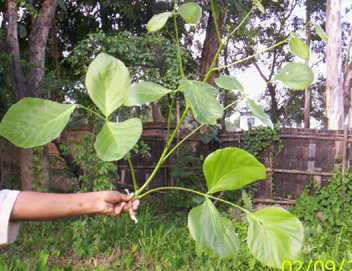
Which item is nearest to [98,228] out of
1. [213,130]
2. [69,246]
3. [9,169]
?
[69,246]

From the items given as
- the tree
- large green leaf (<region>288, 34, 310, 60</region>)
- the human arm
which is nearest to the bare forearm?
the human arm

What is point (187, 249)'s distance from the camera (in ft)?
10.8

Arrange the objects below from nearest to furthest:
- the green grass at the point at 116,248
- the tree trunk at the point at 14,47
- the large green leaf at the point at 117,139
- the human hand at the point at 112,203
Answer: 1. the large green leaf at the point at 117,139
2. the human hand at the point at 112,203
3. the green grass at the point at 116,248
4. the tree trunk at the point at 14,47

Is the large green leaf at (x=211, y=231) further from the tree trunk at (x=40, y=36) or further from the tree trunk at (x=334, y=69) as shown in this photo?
the tree trunk at (x=334, y=69)

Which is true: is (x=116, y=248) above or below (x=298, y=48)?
below

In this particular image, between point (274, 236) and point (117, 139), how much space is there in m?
0.19

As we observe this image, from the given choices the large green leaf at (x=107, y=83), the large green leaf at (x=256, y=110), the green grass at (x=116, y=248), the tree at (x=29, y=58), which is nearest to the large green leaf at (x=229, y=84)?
the large green leaf at (x=256, y=110)

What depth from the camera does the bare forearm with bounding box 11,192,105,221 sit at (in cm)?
56

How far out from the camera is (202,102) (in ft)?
1.31

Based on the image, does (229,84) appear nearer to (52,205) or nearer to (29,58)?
(52,205)

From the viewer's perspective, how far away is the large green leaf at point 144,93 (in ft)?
1.45

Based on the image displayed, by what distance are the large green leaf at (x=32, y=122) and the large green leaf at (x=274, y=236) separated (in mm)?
216

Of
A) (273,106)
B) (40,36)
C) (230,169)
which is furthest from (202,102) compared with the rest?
(273,106)

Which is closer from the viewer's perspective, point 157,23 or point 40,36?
point 157,23
